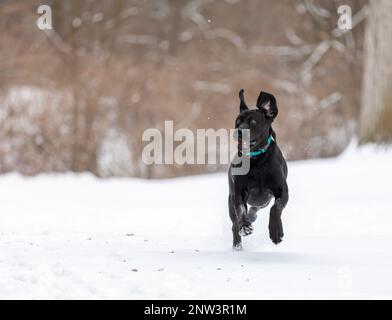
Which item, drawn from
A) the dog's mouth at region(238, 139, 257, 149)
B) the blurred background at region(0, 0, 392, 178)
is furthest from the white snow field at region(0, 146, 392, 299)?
the blurred background at region(0, 0, 392, 178)

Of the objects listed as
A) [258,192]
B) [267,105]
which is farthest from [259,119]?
[258,192]

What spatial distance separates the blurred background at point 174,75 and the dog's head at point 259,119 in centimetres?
558

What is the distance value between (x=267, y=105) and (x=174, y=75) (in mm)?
11372

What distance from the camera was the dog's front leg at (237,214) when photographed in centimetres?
615

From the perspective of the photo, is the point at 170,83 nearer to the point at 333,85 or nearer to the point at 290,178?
the point at 333,85

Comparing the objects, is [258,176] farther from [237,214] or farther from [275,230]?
[275,230]

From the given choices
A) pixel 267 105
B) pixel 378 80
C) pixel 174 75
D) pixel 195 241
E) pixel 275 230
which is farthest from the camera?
pixel 174 75

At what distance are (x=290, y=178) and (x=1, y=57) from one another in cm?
621

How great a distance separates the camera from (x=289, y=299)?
4.44 metres

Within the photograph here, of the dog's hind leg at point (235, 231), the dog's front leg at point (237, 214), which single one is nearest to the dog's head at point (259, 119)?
the dog's front leg at point (237, 214)

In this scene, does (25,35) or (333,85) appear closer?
(25,35)

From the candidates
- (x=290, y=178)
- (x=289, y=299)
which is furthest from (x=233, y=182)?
(x=290, y=178)

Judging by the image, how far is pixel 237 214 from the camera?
619cm

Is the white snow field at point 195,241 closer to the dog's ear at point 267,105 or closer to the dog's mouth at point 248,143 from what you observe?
the dog's mouth at point 248,143
